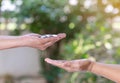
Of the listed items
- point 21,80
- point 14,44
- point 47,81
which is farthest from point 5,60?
point 14,44

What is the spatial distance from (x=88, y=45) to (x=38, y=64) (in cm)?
146

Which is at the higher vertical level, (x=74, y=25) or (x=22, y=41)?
(x=22, y=41)

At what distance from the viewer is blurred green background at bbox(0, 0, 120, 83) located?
Answer: 11.8 ft

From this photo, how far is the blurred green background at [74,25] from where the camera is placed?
359cm

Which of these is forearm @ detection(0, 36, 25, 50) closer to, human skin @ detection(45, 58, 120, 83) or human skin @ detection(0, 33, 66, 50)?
human skin @ detection(0, 33, 66, 50)

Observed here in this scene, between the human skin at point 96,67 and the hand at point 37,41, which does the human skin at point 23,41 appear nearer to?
the hand at point 37,41

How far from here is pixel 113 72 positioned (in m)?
1.58

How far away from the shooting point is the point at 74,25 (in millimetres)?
4355

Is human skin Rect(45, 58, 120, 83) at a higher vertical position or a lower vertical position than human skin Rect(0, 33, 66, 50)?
lower

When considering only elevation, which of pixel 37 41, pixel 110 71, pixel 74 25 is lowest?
pixel 74 25

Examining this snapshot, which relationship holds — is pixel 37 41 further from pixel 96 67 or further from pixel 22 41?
pixel 96 67

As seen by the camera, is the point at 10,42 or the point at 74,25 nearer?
the point at 10,42

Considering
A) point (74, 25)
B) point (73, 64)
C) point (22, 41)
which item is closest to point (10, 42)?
point (22, 41)

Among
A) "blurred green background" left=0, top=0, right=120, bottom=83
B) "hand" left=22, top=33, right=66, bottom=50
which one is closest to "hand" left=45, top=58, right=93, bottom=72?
"hand" left=22, top=33, right=66, bottom=50
